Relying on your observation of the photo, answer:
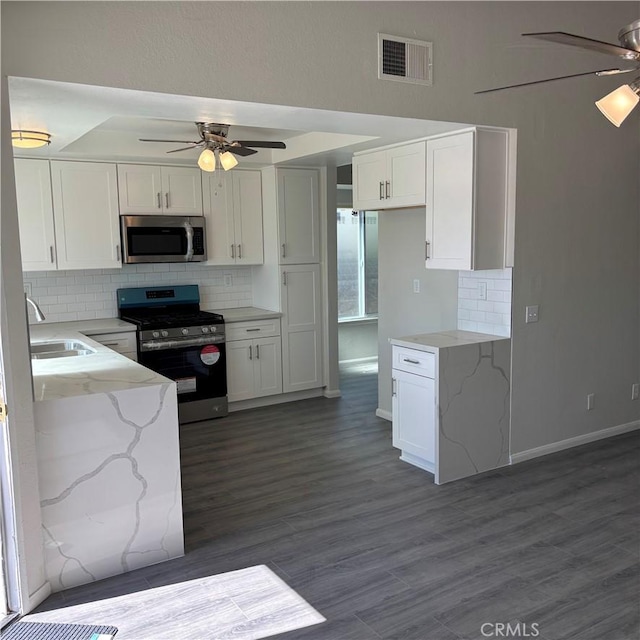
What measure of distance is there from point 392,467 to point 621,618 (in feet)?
6.29

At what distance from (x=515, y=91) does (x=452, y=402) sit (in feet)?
6.95

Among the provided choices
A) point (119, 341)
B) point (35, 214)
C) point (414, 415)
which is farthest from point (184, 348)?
point (414, 415)

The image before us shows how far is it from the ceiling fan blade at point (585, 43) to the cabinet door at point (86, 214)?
13.3 ft

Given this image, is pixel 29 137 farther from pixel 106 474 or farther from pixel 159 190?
pixel 106 474

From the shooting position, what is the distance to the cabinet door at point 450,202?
3.97 meters

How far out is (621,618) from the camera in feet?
8.44

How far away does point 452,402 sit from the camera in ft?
13.2

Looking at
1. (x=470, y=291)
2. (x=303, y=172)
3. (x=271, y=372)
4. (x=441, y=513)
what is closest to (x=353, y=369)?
(x=271, y=372)

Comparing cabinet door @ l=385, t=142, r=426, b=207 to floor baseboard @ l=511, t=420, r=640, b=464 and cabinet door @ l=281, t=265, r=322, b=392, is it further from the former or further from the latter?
floor baseboard @ l=511, t=420, r=640, b=464

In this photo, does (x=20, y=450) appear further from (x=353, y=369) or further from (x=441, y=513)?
(x=353, y=369)

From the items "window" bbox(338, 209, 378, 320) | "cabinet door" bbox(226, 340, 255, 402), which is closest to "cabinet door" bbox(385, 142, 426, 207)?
"cabinet door" bbox(226, 340, 255, 402)

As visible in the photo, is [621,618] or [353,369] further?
[353,369]

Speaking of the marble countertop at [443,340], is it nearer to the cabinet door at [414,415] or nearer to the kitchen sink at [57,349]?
the cabinet door at [414,415]

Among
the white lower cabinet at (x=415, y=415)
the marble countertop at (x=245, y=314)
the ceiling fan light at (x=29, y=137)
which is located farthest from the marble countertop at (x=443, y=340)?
the ceiling fan light at (x=29, y=137)
